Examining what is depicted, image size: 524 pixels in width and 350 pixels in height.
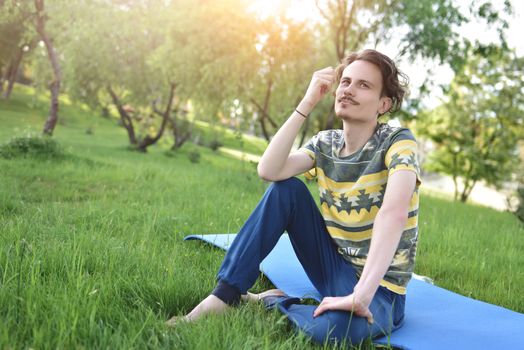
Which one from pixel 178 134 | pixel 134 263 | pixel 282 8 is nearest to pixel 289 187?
pixel 134 263

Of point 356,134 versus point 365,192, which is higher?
point 356,134

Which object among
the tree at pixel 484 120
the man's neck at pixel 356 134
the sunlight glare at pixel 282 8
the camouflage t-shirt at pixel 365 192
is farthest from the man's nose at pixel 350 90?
the tree at pixel 484 120

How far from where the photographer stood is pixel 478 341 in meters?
2.29

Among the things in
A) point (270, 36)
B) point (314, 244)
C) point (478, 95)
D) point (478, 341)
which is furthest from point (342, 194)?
point (478, 95)

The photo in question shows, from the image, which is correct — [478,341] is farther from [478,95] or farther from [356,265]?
[478,95]

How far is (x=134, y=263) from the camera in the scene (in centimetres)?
272

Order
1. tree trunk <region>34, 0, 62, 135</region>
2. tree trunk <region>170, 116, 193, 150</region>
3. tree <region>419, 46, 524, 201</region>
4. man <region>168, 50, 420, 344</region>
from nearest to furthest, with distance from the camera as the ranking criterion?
1. man <region>168, 50, 420, 344</region>
2. tree trunk <region>34, 0, 62, 135</region>
3. tree <region>419, 46, 524, 201</region>
4. tree trunk <region>170, 116, 193, 150</region>

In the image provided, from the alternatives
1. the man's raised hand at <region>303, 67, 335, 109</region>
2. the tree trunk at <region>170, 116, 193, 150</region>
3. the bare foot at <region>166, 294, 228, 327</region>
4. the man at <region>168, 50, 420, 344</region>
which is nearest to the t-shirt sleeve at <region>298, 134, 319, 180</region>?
the man at <region>168, 50, 420, 344</region>

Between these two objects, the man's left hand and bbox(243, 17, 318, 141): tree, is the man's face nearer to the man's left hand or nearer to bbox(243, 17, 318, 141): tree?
the man's left hand

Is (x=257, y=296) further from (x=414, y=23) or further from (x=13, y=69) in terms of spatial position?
(x=13, y=69)

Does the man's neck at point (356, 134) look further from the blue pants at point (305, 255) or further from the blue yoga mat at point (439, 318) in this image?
the blue yoga mat at point (439, 318)

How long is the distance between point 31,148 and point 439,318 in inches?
313

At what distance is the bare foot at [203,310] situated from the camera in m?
2.05

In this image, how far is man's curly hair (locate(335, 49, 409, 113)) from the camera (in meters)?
2.45
